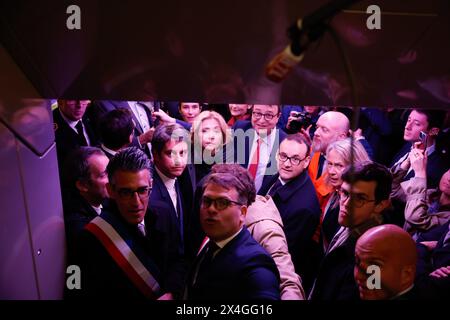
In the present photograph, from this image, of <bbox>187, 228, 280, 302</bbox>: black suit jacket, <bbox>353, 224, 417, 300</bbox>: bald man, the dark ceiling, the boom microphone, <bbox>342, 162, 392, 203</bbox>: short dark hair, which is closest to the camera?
the boom microphone

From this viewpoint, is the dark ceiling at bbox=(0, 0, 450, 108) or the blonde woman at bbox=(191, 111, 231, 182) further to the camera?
the blonde woman at bbox=(191, 111, 231, 182)

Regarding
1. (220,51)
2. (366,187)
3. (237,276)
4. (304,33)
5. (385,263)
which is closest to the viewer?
(304,33)

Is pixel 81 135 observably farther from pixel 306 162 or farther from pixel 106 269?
pixel 306 162

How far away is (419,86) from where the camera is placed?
3.49 m

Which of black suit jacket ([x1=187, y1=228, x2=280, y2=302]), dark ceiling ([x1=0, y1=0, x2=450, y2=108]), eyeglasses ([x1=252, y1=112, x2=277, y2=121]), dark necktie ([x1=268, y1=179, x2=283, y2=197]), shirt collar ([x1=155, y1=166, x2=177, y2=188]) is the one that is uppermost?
dark ceiling ([x1=0, y1=0, x2=450, y2=108])

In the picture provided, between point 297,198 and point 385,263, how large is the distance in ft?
2.14

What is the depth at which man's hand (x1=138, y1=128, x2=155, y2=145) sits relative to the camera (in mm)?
3580

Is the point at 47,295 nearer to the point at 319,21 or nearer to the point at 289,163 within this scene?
the point at 289,163

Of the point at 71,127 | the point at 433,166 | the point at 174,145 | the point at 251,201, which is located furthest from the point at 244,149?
the point at 433,166

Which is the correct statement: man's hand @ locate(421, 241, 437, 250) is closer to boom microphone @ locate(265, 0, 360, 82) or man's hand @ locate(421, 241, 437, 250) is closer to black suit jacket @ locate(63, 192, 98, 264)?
black suit jacket @ locate(63, 192, 98, 264)

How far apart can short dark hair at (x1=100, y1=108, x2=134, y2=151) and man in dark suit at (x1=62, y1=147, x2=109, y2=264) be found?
9cm

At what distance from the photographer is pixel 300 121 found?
364 centimetres

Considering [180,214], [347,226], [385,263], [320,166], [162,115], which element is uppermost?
[162,115]

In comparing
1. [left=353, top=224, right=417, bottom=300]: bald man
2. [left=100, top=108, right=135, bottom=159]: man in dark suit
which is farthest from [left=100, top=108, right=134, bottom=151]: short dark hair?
[left=353, top=224, right=417, bottom=300]: bald man
